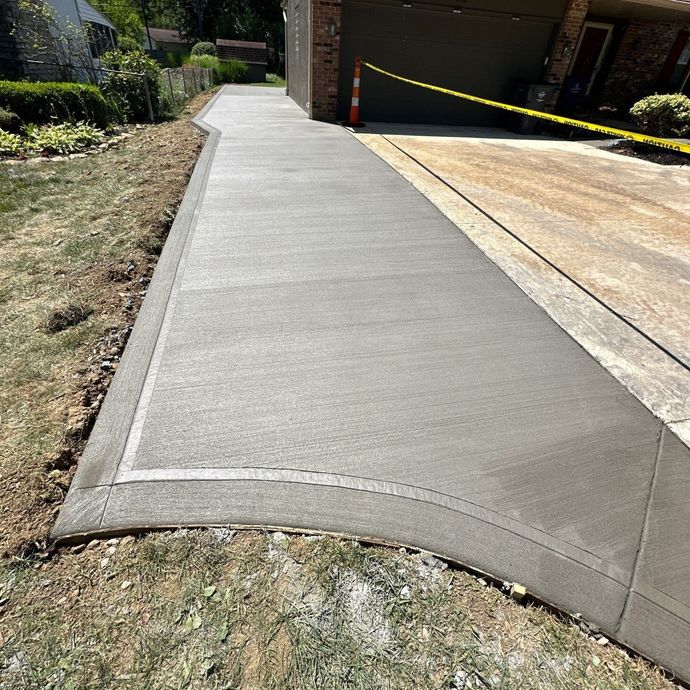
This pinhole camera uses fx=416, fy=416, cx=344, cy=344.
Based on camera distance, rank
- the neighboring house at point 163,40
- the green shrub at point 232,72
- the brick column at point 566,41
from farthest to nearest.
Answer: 1. the neighboring house at point 163,40
2. the green shrub at point 232,72
3. the brick column at point 566,41

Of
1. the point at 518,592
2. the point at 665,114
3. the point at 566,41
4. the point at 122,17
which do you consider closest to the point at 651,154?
the point at 665,114

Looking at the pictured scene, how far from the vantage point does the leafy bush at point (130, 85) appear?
32.1ft

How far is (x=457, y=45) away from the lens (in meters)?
10.6

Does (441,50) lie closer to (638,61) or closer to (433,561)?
(638,61)

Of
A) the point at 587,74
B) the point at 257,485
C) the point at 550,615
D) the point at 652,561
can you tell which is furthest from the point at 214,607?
the point at 587,74

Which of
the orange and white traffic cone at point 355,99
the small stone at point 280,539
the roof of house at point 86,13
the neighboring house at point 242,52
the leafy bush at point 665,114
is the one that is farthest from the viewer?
the neighboring house at point 242,52

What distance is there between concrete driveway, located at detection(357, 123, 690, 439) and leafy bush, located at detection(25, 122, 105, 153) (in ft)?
17.6

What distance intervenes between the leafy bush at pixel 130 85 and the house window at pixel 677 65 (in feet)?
50.8

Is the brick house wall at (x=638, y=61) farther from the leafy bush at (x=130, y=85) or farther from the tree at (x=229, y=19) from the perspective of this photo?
the tree at (x=229, y=19)

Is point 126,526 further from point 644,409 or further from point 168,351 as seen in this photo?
point 644,409

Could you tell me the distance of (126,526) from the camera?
68.5 inches

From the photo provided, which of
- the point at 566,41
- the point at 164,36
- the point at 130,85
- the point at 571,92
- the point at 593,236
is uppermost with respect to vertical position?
the point at 566,41

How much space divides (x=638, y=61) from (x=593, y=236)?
13177 mm

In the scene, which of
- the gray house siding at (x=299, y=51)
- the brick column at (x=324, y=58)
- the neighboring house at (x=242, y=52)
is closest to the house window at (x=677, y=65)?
the brick column at (x=324, y=58)
